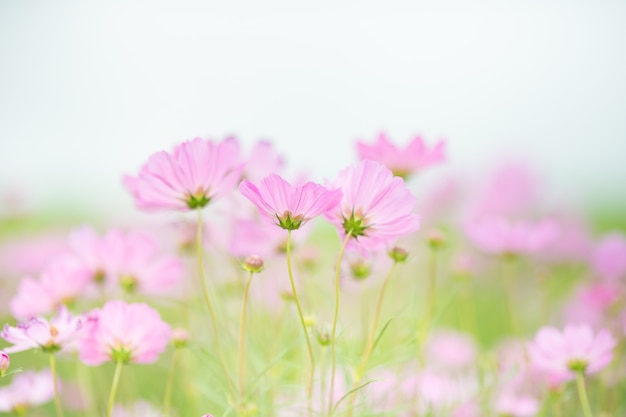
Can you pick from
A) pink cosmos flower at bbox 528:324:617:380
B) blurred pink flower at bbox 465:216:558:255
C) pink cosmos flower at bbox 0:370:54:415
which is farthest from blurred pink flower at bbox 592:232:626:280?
pink cosmos flower at bbox 0:370:54:415

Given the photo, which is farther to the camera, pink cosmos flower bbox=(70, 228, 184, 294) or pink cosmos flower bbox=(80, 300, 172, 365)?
pink cosmos flower bbox=(70, 228, 184, 294)

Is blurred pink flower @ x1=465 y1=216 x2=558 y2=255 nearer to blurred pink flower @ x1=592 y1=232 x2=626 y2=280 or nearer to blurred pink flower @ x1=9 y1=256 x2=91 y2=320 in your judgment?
blurred pink flower @ x1=592 y1=232 x2=626 y2=280

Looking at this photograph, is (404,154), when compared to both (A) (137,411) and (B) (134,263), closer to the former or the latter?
(B) (134,263)

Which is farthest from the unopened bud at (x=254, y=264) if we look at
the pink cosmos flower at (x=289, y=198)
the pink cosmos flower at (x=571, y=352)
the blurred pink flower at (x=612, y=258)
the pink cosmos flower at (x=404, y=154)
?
the blurred pink flower at (x=612, y=258)

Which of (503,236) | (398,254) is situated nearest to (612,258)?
(503,236)

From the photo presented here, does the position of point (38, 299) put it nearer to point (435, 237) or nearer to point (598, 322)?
point (435, 237)

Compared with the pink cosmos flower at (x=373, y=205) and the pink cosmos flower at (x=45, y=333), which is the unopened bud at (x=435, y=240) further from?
the pink cosmos flower at (x=45, y=333)
